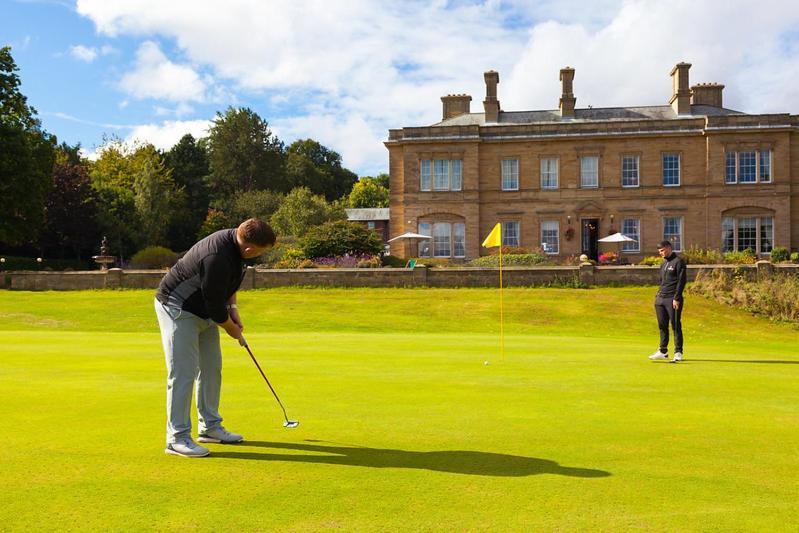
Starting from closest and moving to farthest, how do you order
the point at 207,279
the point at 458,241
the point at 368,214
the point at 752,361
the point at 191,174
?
1. the point at 207,279
2. the point at 752,361
3. the point at 458,241
4. the point at 191,174
5. the point at 368,214

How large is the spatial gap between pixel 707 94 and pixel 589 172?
33.6ft

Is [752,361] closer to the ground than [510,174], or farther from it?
closer to the ground

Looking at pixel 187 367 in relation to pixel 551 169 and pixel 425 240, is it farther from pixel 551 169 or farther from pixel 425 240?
pixel 551 169

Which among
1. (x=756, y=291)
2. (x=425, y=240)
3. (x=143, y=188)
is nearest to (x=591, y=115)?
(x=425, y=240)

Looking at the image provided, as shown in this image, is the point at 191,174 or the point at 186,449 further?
the point at 191,174

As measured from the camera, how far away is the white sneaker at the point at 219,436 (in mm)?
5848

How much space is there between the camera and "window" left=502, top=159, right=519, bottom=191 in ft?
157

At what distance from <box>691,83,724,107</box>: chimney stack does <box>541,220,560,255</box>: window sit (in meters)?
12.9

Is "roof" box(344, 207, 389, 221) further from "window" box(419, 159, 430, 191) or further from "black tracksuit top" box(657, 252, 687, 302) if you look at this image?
"black tracksuit top" box(657, 252, 687, 302)

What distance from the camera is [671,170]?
46.8m

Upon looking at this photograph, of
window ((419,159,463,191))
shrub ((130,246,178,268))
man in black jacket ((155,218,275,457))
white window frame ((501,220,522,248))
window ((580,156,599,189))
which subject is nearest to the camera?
man in black jacket ((155,218,275,457))

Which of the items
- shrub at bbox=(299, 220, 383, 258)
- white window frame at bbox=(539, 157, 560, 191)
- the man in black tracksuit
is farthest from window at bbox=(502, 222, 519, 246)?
the man in black tracksuit

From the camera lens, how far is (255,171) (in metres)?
80.6

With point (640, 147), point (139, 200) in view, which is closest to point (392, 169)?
point (640, 147)
